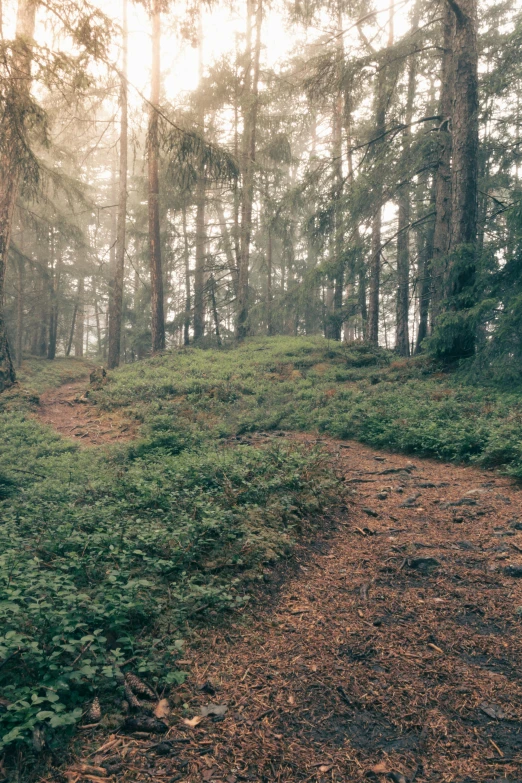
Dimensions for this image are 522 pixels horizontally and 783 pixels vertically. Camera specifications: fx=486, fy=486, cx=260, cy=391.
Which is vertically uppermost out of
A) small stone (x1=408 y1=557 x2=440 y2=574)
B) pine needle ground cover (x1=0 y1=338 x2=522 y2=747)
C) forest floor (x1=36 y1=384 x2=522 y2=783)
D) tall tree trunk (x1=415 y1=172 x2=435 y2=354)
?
tall tree trunk (x1=415 y1=172 x2=435 y2=354)

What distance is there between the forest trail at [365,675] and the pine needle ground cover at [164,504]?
278 millimetres

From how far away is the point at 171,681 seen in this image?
260 centimetres

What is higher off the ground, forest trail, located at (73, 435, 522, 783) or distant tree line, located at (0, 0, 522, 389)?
→ distant tree line, located at (0, 0, 522, 389)

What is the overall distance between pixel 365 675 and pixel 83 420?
10143 mm

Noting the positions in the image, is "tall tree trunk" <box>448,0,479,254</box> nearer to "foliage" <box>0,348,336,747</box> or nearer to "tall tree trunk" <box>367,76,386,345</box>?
"tall tree trunk" <box>367,76,386,345</box>

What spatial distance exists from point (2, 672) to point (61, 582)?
0.75 meters

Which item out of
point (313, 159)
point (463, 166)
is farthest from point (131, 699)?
point (313, 159)

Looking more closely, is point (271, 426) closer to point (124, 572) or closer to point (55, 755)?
point (124, 572)

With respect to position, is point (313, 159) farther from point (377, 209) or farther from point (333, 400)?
point (333, 400)

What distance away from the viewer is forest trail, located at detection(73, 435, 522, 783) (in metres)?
2.20

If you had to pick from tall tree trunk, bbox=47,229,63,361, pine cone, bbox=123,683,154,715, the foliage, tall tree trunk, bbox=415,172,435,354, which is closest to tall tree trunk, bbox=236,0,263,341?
tall tree trunk, bbox=415,172,435,354

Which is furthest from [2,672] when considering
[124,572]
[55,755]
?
[124,572]

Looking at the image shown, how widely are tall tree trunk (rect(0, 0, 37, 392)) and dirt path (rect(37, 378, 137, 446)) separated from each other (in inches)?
56.5

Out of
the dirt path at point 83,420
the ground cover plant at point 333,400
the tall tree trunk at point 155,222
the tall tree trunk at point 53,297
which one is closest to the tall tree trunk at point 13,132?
the dirt path at point 83,420
